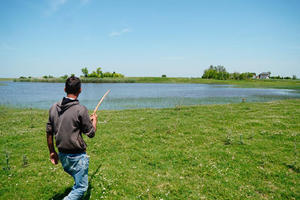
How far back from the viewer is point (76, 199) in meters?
4.74

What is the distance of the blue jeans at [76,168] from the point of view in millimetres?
4559

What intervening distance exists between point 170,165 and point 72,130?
17.7 feet

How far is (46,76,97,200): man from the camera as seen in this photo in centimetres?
438

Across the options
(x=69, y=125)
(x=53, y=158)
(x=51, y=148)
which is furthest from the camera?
(x=53, y=158)

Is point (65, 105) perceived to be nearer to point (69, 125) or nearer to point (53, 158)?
point (69, 125)

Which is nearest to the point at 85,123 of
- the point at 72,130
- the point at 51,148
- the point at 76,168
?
the point at 72,130

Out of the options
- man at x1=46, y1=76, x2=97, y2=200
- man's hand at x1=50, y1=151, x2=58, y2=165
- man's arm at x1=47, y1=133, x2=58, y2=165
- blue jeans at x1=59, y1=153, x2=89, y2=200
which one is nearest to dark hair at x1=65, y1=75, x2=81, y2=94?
man at x1=46, y1=76, x2=97, y2=200

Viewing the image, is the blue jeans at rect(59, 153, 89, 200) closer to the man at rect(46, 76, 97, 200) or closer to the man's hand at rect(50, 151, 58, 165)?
the man at rect(46, 76, 97, 200)

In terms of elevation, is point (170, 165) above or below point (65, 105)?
below

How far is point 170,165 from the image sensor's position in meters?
8.30

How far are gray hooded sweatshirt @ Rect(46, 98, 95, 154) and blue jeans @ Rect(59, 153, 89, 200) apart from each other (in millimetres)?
172

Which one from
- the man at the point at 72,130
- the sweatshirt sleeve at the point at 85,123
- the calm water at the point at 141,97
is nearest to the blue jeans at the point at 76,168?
the man at the point at 72,130

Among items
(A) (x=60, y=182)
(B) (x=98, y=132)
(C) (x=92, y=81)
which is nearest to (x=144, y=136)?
(B) (x=98, y=132)

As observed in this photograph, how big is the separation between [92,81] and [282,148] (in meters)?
141
